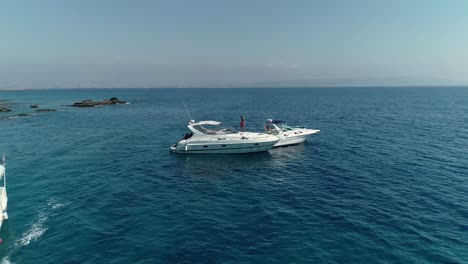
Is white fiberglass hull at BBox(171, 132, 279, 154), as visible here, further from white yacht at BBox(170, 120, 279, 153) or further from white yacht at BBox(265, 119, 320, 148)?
white yacht at BBox(265, 119, 320, 148)

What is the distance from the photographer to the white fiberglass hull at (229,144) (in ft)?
132

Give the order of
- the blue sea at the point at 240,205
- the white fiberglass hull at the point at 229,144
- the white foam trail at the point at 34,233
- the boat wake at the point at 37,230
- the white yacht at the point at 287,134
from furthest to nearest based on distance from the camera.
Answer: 1. the white yacht at the point at 287,134
2. the white fiberglass hull at the point at 229,144
3. the white foam trail at the point at 34,233
4. the boat wake at the point at 37,230
5. the blue sea at the point at 240,205

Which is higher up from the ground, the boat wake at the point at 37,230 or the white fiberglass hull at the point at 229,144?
the white fiberglass hull at the point at 229,144

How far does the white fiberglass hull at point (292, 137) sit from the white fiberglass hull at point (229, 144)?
340 centimetres

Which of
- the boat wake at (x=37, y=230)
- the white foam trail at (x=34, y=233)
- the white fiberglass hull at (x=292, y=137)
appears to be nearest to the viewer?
the boat wake at (x=37, y=230)

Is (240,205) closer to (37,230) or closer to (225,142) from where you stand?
Answer: (37,230)

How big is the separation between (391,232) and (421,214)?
4747 millimetres

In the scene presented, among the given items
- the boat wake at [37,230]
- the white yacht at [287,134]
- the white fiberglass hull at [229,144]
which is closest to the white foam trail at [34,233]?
the boat wake at [37,230]

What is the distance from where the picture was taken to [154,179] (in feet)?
103

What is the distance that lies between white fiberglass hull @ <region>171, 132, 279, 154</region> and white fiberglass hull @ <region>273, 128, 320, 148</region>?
11.2 ft

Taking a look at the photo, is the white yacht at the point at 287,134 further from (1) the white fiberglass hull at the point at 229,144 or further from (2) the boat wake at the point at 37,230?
(2) the boat wake at the point at 37,230

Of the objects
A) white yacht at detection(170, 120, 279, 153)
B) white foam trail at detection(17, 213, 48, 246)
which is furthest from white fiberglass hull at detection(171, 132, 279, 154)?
white foam trail at detection(17, 213, 48, 246)

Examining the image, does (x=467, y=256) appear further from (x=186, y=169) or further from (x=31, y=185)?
(x=31, y=185)

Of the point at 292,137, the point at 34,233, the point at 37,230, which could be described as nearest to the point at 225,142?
the point at 292,137
